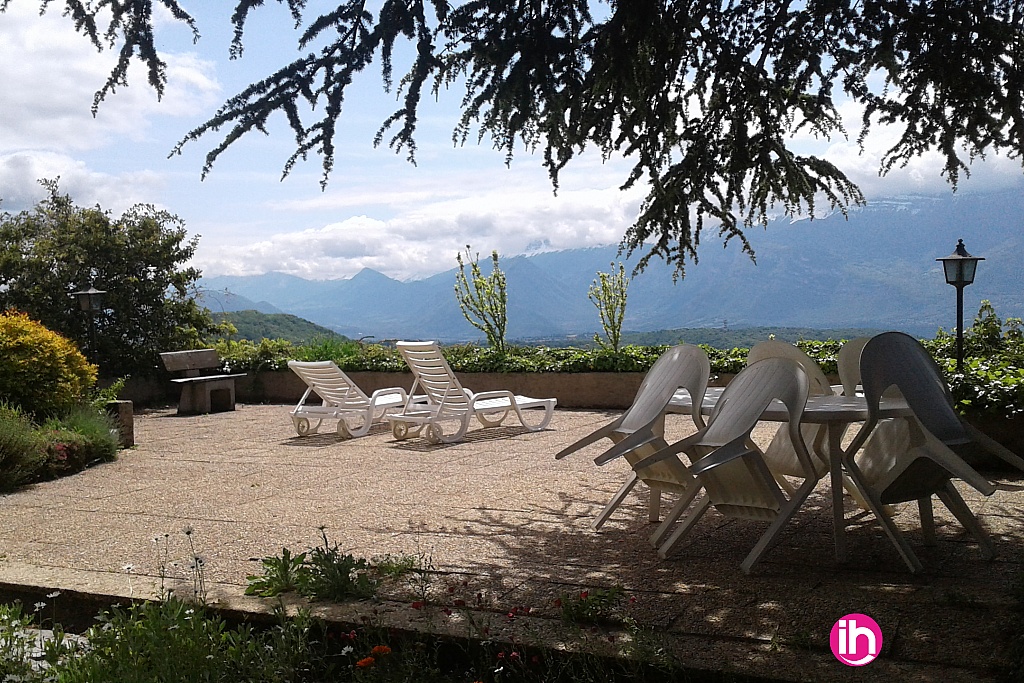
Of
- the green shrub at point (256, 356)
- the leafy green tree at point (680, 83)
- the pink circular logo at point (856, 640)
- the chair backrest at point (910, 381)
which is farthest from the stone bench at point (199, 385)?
the pink circular logo at point (856, 640)

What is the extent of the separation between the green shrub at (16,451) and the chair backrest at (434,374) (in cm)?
345

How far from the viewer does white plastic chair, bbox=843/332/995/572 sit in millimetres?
4039

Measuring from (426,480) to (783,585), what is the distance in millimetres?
3671

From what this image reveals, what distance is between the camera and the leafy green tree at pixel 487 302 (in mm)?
14711

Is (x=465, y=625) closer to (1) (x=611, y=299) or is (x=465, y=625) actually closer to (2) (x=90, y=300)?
(1) (x=611, y=299)

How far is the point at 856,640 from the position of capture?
3.02 m

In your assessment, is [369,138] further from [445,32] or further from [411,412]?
[411,412]

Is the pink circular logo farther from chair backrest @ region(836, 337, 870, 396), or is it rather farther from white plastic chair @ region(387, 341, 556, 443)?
white plastic chair @ region(387, 341, 556, 443)

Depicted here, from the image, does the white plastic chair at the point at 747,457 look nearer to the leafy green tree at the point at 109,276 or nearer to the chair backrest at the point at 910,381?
the chair backrest at the point at 910,381

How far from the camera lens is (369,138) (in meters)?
5.13

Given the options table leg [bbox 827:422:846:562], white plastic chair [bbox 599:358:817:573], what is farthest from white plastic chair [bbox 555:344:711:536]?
table leg [bbox 827:422:846:562]

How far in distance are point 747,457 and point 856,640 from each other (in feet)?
3.70

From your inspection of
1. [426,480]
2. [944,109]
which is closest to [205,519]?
[426,480]

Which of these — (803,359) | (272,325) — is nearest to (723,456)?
(803,359)
